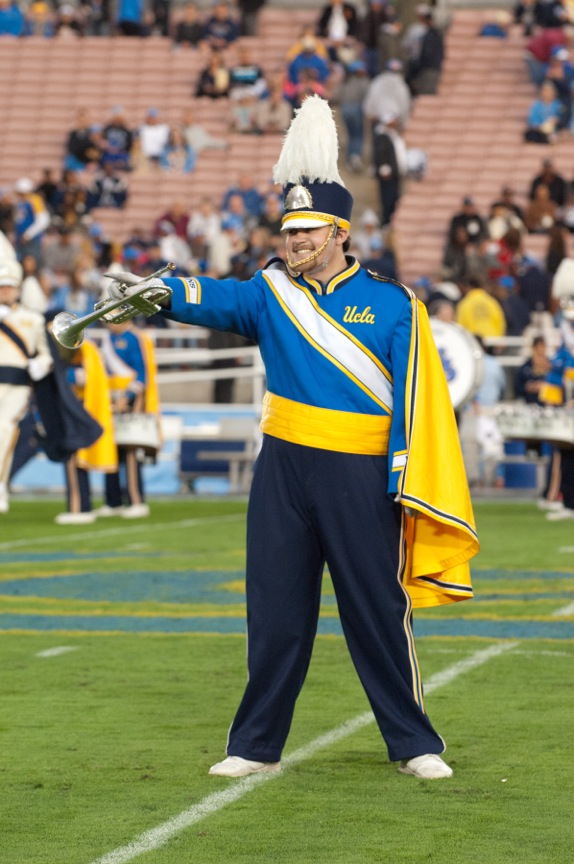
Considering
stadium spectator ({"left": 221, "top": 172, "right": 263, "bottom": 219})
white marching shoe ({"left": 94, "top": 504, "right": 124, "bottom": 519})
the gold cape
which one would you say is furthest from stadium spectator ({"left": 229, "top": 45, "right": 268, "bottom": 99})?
the gold cape

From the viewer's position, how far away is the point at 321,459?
19.7 feet

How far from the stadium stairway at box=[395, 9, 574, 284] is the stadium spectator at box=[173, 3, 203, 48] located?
3970 millimetres

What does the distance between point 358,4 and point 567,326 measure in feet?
47.8

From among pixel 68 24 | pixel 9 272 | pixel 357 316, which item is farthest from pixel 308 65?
pixel 357 316

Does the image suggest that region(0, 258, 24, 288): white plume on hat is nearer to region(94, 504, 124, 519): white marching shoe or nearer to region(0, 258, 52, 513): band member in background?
region(0, 258, 52, 513): band member in background

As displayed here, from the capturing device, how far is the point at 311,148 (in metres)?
6.18

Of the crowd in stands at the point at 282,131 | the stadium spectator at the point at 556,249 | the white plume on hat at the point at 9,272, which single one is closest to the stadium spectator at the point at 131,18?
the crowd in stands at the point at 282,131

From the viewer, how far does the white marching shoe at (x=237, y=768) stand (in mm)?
6035

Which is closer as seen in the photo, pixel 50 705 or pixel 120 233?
pixel 50 705

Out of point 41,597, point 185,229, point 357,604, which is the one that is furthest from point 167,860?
point 185,229

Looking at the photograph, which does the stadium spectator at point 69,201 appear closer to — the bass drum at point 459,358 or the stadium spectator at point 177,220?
the stadium spectator at point 177,220

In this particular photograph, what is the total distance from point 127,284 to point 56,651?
344cm

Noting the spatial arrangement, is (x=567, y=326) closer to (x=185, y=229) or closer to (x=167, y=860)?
(x=185, y=229)

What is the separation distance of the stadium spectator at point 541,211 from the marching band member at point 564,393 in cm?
732
